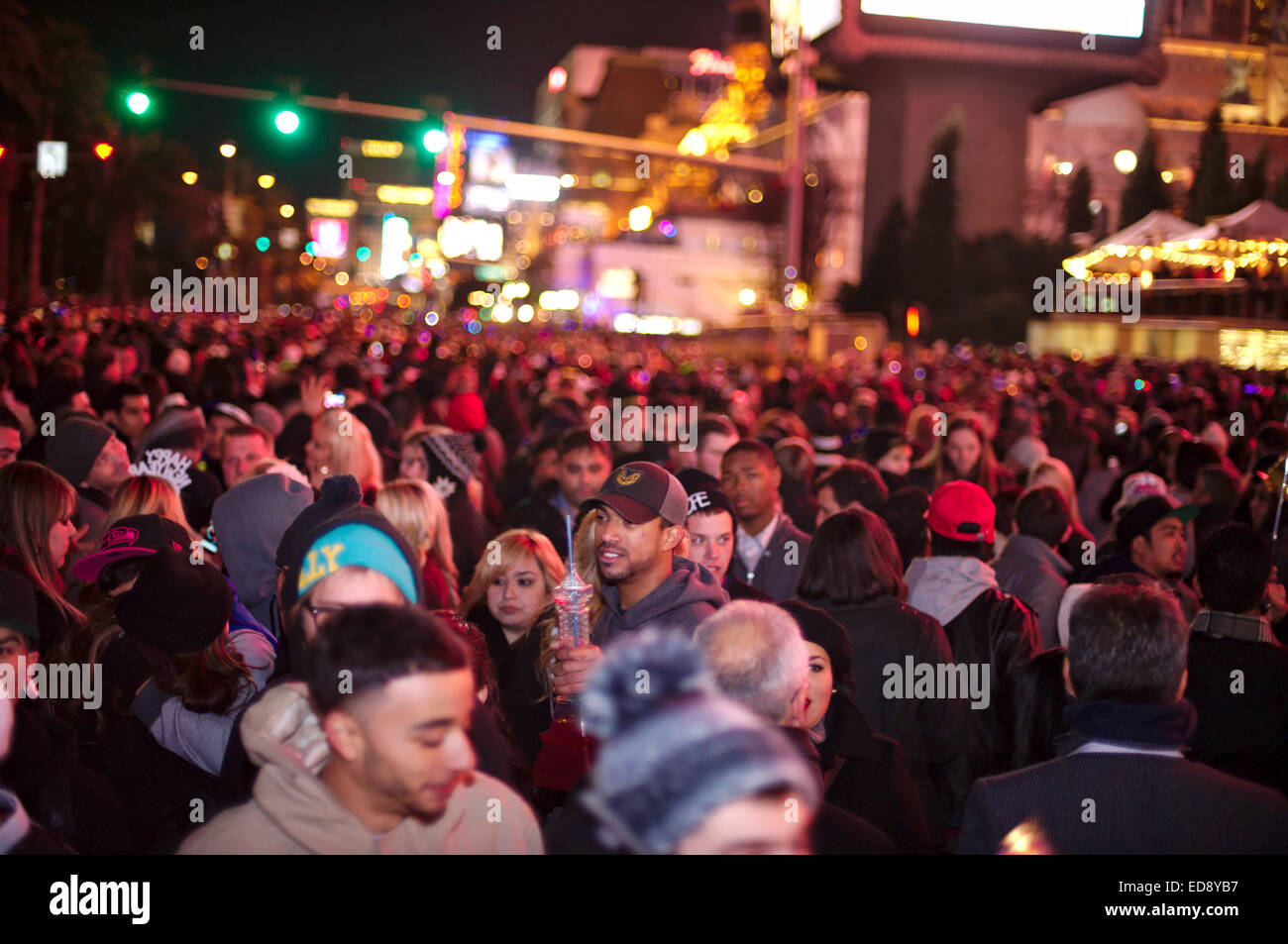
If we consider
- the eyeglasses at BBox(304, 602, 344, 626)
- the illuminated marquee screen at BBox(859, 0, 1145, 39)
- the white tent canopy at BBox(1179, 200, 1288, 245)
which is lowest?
the eyeglasses at BBox(304, 602, 344, 626)

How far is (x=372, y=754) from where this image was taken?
275 cm

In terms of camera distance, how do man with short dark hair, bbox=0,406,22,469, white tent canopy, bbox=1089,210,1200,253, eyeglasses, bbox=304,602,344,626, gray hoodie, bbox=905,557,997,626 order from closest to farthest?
eyeglasses, bbox=304,602,344,626 → gray hoodie, bbox=905,557,997,626 → man with short dark hair, bbox=0,406,22,469 → white tent canopy, bbox=1089,210,1200,253

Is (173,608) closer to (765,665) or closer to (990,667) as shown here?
(765,665)

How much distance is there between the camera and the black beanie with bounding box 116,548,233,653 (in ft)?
14.1

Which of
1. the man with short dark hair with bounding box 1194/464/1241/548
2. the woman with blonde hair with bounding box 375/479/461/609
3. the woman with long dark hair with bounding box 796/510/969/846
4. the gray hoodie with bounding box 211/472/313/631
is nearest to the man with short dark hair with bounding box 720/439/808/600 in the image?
the woman with blonde hair with bounding box 375/479/461/609

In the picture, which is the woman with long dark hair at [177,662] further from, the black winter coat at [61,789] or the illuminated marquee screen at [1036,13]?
the illuminated marquee screen at [1036,13]

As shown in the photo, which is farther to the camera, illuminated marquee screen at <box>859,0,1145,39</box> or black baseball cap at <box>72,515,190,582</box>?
illuminated marquee screen at <box>859,0,1145,39</box>

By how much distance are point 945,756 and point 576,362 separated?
2796 cm

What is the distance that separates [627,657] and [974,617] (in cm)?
424

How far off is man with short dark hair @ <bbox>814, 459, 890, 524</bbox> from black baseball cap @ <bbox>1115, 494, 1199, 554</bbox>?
1.33m

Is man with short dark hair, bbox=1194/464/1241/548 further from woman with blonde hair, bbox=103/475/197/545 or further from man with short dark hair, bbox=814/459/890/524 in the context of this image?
woman with blonde hair, bbox=103/475/197/545

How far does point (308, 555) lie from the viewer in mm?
4027
